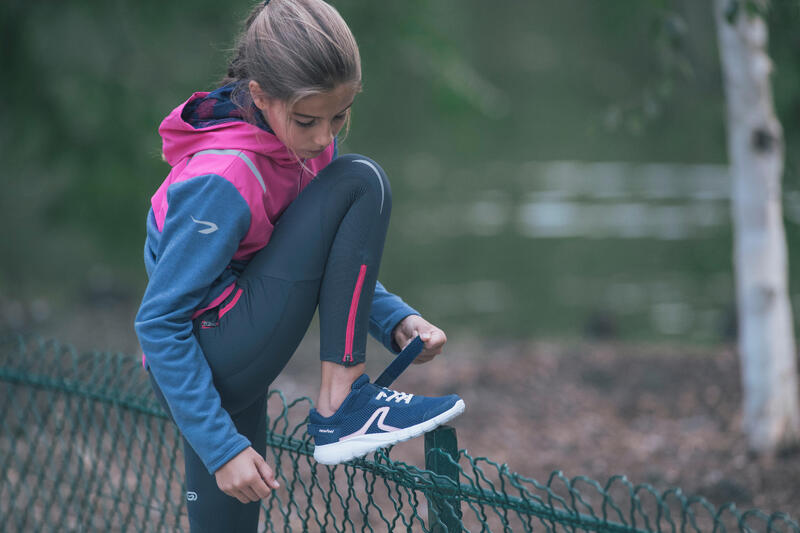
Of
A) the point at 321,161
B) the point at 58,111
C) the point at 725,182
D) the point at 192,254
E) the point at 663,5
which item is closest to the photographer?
the point at 192,254

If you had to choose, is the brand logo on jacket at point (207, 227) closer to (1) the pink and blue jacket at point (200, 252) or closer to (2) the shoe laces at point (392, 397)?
(1) the pink and blue jacket at point (200, 252)

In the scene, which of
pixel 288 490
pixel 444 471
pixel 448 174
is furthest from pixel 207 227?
pixel 448 174

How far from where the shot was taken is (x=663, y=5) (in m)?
3.32

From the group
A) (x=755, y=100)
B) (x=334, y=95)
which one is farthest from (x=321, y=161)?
(x=755, y=100)

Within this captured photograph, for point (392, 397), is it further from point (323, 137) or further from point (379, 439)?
point (323, 137)

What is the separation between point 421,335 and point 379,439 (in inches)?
10.9

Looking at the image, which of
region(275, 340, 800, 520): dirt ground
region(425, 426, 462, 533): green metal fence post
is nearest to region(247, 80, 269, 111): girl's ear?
region(425, 426, 462, 533): green metal fence post

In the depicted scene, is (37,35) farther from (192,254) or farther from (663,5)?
(192,254)

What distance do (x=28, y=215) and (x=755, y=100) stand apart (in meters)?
10.3

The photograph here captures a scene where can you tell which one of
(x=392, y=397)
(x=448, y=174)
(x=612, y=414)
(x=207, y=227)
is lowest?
(x=392, y=397)

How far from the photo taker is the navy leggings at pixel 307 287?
1.80 metres

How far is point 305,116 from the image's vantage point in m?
1.76

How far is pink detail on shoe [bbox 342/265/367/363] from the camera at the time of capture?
183 centimetres

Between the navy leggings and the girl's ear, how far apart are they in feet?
0.67
